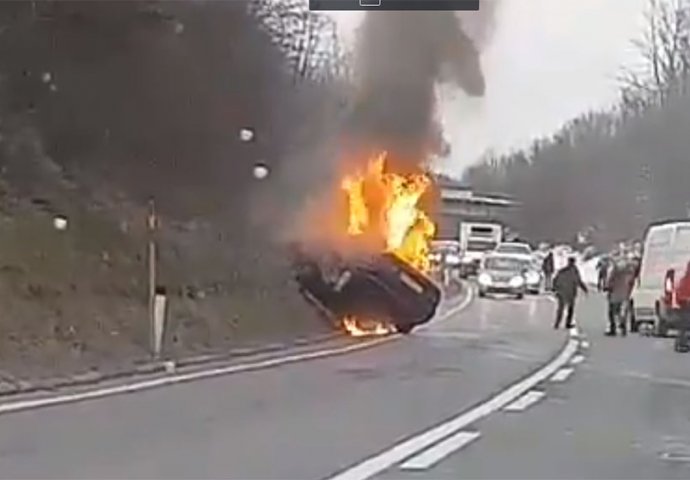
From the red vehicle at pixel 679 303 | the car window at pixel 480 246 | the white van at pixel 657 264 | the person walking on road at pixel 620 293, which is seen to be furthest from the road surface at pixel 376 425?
the car window at pixel 480 246

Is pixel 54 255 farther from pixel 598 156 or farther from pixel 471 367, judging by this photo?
pixel 598 156

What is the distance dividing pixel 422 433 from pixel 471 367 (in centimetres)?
756

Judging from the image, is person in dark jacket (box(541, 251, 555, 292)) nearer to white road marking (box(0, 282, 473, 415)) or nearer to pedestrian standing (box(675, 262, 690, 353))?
pedestrian standing (box(675, 262, 690, 353))

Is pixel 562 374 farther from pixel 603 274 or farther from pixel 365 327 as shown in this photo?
pixel 603 274

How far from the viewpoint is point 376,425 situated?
43.5ft

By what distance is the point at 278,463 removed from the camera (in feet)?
35.4

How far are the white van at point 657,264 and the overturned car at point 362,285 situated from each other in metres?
4.15

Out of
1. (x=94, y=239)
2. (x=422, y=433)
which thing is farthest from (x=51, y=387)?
(x=94, y=239)

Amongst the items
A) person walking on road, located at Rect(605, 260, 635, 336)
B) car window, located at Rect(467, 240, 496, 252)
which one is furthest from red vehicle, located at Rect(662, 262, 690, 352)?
car window, located at Rect(467, 240, 496, 252)

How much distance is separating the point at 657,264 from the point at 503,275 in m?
21.6

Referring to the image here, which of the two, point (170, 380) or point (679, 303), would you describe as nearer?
point (170, 380)

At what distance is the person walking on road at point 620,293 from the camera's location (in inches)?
1198

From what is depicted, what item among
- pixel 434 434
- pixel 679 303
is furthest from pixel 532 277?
pixel 434 434

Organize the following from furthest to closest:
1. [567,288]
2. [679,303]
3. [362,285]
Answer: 1. [567,288]
2. [362,285]
3. [679,303]
